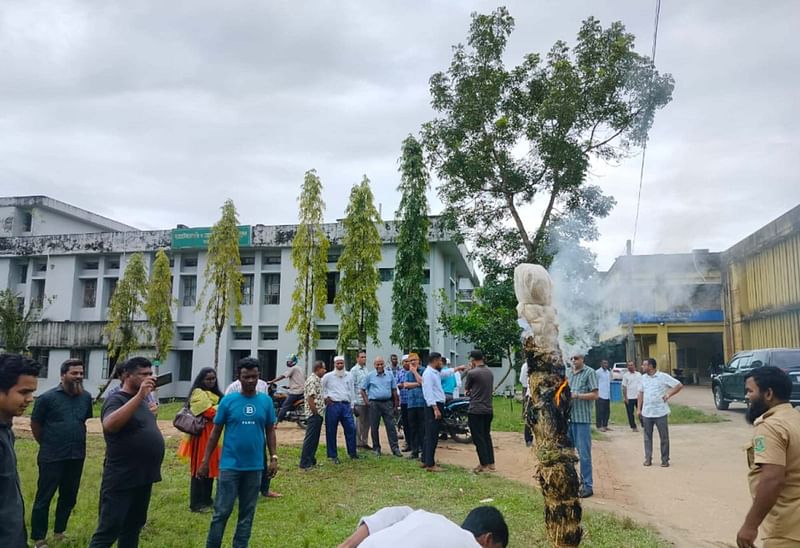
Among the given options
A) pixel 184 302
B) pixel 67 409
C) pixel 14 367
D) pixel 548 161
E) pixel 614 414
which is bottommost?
pixel 614 414

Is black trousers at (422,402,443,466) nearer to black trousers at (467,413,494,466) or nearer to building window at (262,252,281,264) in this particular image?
black trousers at (467,413,494,466)

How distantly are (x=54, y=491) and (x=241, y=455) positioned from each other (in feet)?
6.80

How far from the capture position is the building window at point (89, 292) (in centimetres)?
2922

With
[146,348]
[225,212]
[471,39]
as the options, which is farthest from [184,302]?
[471,39]

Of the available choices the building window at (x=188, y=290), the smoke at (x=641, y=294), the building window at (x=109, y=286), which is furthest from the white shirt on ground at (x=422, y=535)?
the building window at (x=109, y=286)

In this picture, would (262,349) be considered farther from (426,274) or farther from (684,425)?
(684,425)

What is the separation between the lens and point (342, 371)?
394 inches

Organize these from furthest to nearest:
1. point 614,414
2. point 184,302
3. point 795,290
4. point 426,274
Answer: point 184,302 → point 426,274 → point 795,290 → point 614,414

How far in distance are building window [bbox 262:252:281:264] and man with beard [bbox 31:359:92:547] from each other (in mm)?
21473

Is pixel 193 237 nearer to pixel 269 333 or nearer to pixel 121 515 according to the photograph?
pixel 269 333

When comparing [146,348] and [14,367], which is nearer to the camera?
[14,367]

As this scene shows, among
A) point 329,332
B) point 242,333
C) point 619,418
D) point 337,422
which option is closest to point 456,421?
point 337,422

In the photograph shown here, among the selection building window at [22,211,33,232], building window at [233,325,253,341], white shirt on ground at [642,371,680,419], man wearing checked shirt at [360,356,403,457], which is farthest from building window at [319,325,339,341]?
building window at [22,211,33,232]

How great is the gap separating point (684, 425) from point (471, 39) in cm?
1184
